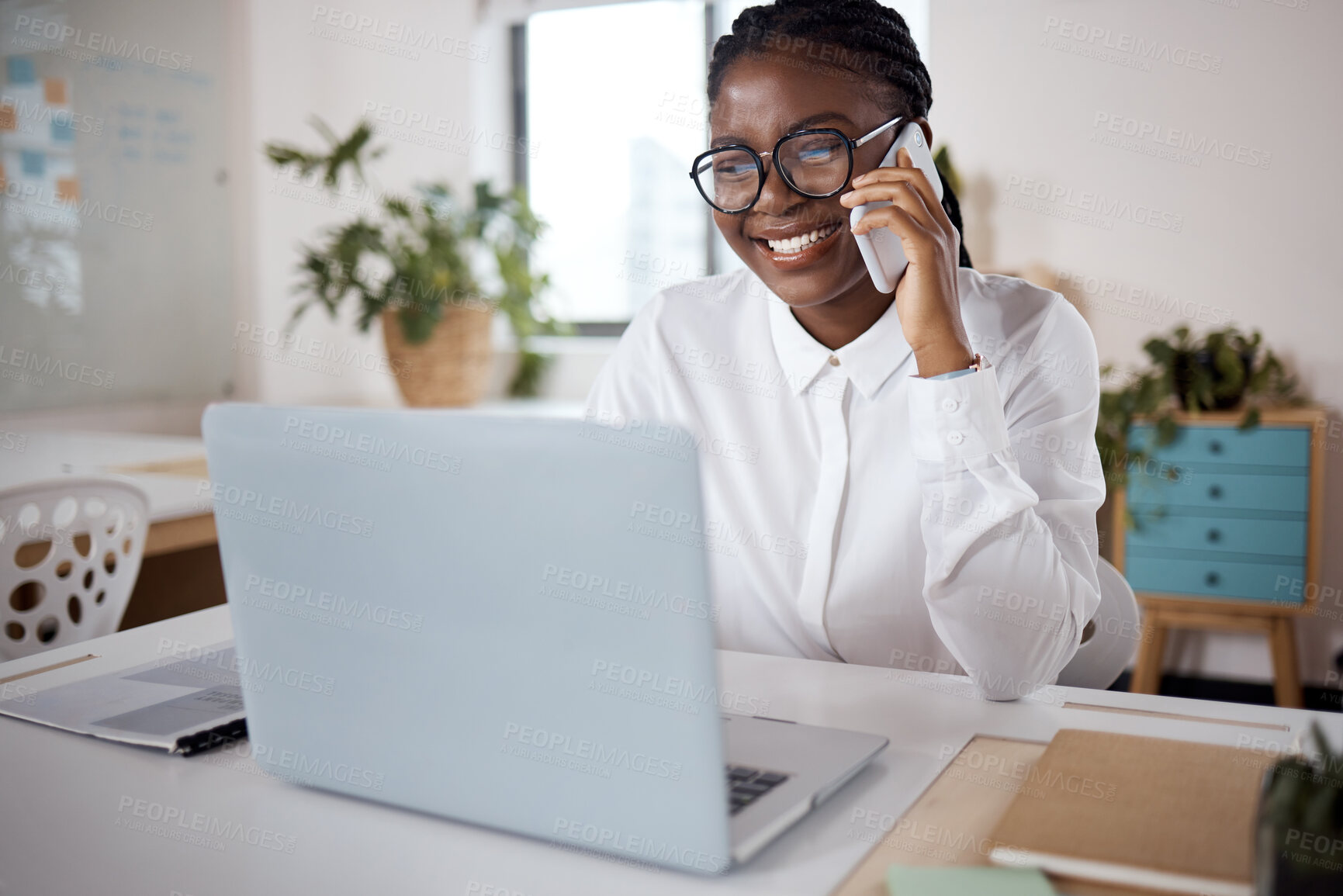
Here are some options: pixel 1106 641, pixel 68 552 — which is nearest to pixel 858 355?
pixel 1106 641

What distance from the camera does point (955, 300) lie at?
1038 mm

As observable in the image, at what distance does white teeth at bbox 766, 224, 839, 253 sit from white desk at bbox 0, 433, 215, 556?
874 millimetres

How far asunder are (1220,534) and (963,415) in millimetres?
2209

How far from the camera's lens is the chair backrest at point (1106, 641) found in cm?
128

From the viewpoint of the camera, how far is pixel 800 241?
3.85 ft

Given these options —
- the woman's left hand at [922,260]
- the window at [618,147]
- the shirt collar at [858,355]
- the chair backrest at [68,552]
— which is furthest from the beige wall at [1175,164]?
the chair backrest at [68,552]

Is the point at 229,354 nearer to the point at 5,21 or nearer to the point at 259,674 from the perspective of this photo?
the point at 5,21

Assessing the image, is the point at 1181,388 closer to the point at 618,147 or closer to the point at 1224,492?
the point at 1224,492

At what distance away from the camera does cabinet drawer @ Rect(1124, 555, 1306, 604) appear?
2770mm

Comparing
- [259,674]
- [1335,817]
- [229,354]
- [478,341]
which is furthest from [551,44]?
[1335,817]

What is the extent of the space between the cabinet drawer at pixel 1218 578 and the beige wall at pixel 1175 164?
12.9 inches

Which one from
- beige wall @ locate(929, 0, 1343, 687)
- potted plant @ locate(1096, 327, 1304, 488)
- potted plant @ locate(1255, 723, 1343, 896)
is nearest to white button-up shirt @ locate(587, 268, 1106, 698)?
potted plant @ locate(1255, 723, 1343, 896)

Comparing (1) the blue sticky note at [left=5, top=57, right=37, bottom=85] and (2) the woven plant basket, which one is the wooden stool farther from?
(1) the blue sticky note at [left=5, top=57, right=37, bottom=85]

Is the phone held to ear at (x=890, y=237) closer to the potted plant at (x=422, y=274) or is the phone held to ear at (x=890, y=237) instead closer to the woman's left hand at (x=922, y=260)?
the woman's left hand at (x=922, y=260)
